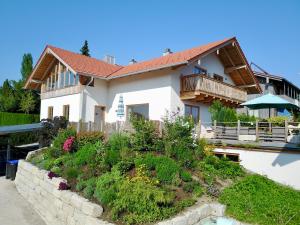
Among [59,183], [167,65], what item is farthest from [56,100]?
[59,183]

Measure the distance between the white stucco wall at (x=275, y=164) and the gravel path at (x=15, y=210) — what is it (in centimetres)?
840

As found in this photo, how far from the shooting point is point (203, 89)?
16406 millimetres

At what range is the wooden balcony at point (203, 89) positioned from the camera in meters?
16.4

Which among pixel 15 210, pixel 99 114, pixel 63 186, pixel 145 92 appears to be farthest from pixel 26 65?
pixel 63 186

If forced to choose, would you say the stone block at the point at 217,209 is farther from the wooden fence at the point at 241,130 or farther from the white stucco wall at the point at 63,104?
the white stucco wall at the point at 63,104

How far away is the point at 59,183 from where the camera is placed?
31.9 ft

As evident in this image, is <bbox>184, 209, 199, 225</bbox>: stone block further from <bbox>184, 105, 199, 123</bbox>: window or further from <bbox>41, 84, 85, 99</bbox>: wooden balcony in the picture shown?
<bbox>41, 84, 85, 99</bbox>: wooden balcony

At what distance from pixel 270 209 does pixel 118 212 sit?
13.5 ft

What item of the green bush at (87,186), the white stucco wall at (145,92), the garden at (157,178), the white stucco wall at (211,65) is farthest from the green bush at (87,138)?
the white stucco wall at (211,65)

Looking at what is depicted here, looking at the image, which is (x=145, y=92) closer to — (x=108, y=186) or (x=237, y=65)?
(x=237, y=65)

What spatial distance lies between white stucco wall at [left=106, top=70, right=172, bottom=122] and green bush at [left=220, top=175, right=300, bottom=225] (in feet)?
26.8

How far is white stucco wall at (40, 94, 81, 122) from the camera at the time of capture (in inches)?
778

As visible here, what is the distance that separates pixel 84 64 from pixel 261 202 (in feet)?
52.0

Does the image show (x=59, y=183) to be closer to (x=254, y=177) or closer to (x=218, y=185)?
(x=218, y=185)
